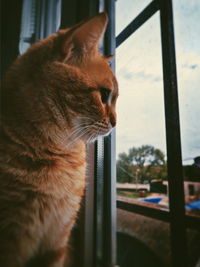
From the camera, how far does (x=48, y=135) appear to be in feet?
2.26

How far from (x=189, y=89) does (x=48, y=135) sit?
1.67 feet

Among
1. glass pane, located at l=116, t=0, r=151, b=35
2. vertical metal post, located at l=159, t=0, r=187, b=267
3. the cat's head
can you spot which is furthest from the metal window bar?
the cat's head

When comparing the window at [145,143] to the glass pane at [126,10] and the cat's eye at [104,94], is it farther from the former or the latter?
the cat's eye at [104,94]

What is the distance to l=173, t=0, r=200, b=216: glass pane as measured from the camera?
584 millimetres

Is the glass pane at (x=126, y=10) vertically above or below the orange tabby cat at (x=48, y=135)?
above

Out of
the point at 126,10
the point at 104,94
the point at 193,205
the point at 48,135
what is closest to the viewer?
the point at 193,205

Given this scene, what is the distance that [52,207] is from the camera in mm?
652

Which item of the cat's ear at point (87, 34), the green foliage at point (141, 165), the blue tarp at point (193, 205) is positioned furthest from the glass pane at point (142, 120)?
the cat's ear at point (87, 34)

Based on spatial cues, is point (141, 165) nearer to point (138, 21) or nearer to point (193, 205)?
point (193, 205)

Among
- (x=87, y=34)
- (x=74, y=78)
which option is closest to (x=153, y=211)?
(x=74, y=78)

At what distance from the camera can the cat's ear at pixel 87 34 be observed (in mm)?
670

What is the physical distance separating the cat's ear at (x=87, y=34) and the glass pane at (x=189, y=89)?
0.27 metres

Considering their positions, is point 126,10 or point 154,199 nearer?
point 154,199

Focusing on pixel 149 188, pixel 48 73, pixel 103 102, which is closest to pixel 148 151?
pixel 149 188
